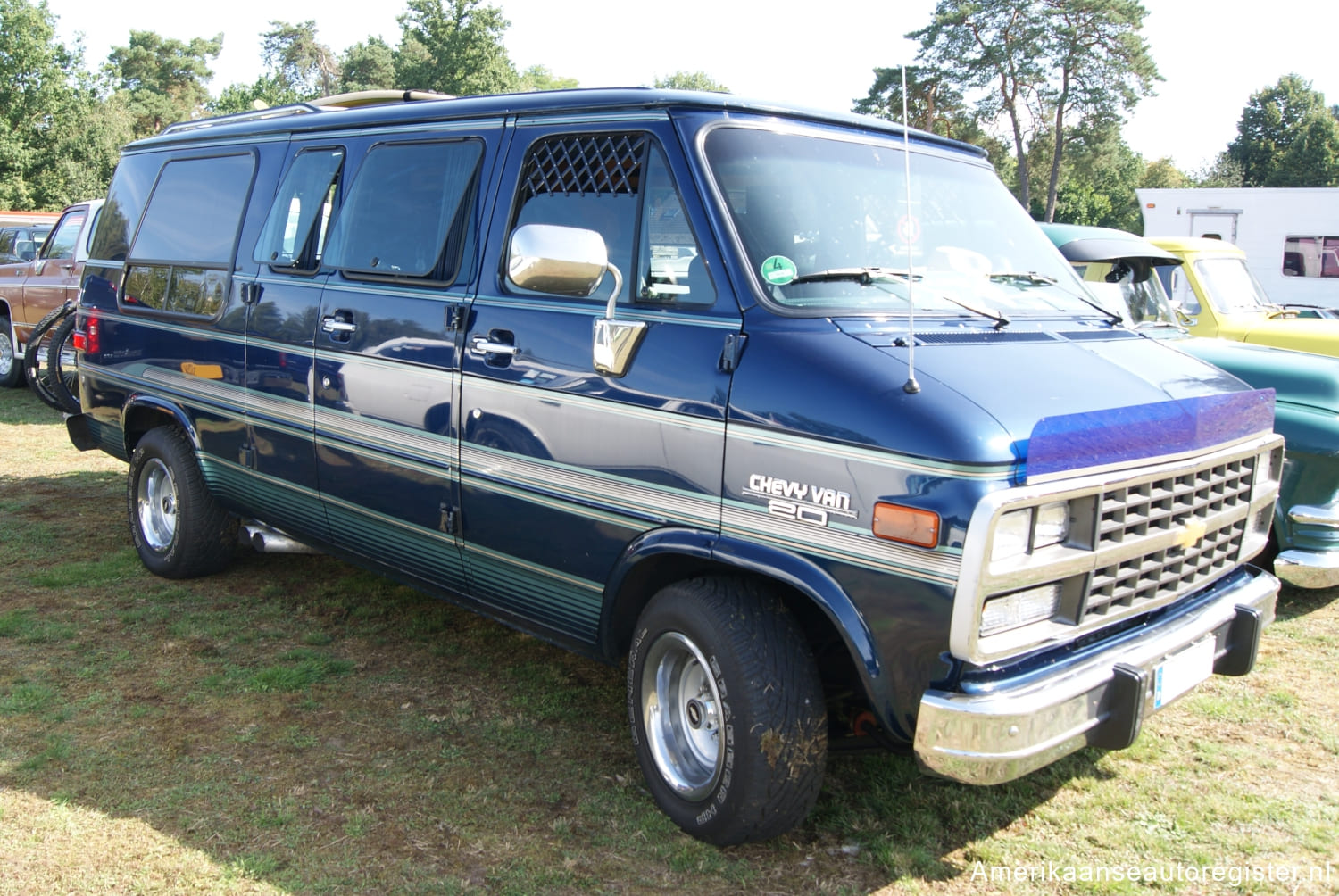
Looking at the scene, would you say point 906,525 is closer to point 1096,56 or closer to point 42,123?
point 42,123

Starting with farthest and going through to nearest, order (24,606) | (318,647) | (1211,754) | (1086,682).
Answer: (24,606) < (318,647) < (1211,754) < (1086,682)

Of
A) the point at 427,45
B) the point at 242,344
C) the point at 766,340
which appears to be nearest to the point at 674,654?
the point at 766,340

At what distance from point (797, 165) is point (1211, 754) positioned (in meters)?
2.75

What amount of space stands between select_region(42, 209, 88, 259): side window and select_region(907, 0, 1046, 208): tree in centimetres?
4022

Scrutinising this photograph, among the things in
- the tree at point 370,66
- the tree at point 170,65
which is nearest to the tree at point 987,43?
the tree at point 370,66

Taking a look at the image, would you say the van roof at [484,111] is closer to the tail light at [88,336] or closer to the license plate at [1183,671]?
the tail light at [88,336]

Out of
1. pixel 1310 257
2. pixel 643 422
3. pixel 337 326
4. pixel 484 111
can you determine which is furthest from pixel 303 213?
pixel 1310 257

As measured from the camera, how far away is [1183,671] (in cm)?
316

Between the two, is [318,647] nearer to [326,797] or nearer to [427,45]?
[326,797]

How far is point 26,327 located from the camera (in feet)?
40.7

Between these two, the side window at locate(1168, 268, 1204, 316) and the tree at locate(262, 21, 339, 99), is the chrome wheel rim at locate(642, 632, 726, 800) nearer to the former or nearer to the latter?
the side window at locate(1168, 268, 1204, 316)

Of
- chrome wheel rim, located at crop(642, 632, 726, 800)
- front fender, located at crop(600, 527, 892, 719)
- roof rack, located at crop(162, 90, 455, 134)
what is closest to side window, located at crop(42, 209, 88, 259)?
roof rack, located at crop(162, 90, 455, 134)

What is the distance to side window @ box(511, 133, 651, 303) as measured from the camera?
3.51 m

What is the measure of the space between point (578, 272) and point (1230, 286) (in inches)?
286
